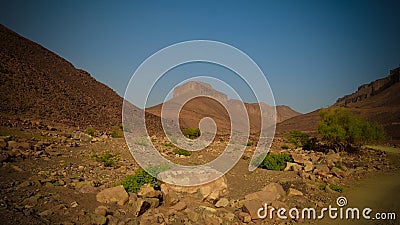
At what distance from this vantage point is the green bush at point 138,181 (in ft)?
27.0

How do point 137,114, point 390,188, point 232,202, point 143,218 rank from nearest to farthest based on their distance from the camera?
point 143,218 → point 232,202 → point 390,188 → point 137,114

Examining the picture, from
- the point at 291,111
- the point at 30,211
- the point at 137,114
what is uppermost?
the point at 291,111

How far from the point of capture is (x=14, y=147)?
11477 mm

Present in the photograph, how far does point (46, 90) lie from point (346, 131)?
109 feet

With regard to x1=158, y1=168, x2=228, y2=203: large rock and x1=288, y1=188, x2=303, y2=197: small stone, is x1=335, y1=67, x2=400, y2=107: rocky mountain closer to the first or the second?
x1=288, y1=188, x2=303, y2=197: small stone

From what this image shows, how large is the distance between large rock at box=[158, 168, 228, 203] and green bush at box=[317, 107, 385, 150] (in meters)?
18.4

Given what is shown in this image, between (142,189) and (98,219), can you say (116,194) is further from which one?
(98,219)

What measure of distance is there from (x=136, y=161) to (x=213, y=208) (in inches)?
266

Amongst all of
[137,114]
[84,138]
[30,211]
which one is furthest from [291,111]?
[30,211]

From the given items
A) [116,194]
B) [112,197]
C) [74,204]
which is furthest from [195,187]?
[74,204]

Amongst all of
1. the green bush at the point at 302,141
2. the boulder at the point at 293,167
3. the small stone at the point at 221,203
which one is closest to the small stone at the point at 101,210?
the small stone at the point at 221,203

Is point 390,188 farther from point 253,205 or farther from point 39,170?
point 39,170

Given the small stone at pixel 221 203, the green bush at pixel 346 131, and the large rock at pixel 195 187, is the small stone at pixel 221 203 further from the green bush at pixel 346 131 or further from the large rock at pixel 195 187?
the green bush at pixel 346 131

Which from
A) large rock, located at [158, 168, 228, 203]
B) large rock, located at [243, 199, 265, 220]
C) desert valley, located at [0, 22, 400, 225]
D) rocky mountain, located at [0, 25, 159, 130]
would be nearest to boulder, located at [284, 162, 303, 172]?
desert valley, located at [0, 22, 400, 225]
